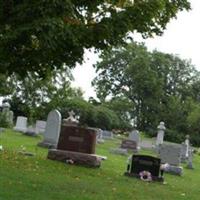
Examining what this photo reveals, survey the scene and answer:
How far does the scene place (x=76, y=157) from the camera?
17047 mm

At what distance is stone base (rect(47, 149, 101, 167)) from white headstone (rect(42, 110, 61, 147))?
17.9 feet

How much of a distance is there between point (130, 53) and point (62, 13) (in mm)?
74211

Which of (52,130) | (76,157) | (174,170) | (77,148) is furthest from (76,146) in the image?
(52,130)

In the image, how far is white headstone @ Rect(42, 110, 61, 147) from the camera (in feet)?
75.6

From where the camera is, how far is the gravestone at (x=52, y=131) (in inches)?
903

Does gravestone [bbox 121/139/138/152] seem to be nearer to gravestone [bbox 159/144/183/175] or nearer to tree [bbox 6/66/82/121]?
tree [bbox 6/66/82/121]

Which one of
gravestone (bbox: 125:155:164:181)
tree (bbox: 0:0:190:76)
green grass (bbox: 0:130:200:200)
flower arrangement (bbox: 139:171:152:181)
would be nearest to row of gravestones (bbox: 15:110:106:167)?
green grass (bbox: 0:130:200:200)

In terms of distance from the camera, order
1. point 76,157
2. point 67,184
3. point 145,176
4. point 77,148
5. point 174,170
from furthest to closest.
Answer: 1. point 174,170
2. point 77,148
3. point 76,157
4. point 145,176
5. point 67,184

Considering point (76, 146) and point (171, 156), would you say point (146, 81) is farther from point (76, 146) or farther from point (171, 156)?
point (76, 146)

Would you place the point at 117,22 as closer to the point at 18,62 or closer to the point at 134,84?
the point at 18,62

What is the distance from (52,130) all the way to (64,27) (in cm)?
1419

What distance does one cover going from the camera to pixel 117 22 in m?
11.0

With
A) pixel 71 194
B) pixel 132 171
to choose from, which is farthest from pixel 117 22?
pixel 132 171

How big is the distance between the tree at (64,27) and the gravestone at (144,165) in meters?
4.28
